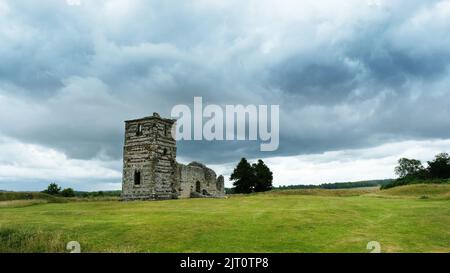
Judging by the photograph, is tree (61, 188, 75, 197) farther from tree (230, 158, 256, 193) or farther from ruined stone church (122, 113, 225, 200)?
tree (230, 158, 256, 193)

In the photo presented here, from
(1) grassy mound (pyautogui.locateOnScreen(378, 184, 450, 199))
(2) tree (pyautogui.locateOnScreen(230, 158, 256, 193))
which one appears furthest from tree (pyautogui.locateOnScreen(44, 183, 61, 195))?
(1) grassy mound (pyautogui.locateOnScreen(378, 184, 450, 199))

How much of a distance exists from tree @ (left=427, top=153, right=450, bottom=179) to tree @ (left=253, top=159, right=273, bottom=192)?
27.3 metres

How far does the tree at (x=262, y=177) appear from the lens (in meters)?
72.2

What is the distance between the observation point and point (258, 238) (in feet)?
51.8

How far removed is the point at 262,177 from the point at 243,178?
3.50m

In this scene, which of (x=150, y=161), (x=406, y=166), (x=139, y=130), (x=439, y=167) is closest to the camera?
(x=150, y=161)

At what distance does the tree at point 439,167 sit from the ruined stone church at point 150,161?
4570 centimetres

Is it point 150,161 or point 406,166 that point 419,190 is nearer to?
point 150,161

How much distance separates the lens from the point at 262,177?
7275cm

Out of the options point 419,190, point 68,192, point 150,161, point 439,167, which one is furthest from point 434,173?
point 68,192

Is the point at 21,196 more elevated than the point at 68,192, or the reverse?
the point at 21,196
